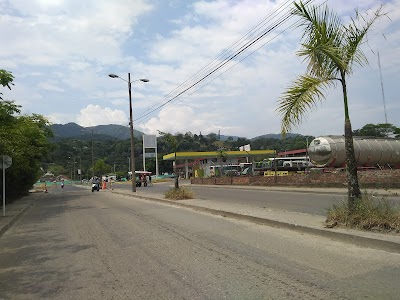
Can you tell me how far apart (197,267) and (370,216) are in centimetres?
410

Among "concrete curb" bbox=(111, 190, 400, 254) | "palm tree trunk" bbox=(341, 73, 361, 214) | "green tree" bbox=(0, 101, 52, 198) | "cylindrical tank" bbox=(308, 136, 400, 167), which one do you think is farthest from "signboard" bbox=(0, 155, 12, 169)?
"cylindrical tank" bbox=(308, 136, 400, 167)

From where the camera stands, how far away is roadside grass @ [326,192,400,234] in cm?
811

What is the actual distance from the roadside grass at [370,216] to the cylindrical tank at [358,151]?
20.8 metres

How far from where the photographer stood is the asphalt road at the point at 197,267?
543 cm

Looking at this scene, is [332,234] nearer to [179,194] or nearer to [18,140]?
[179,194]

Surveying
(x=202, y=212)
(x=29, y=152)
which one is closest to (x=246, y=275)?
(x=202, y=212)

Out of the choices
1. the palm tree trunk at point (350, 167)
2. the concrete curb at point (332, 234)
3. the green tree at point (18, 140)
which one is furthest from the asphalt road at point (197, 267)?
the green tree at point (18, 140)

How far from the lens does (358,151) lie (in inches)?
1148

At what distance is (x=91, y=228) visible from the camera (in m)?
12.5

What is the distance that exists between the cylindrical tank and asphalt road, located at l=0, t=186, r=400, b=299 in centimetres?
2012

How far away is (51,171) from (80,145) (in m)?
57.1

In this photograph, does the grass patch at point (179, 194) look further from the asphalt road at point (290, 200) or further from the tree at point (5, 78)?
the tree at point (5, 78)

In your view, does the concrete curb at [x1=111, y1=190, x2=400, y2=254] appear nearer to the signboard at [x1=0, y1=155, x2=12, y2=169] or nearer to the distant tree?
the signboard at [x1=0, y1=155, x2=12, y2=169]

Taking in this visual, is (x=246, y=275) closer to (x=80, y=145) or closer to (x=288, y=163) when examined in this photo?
(x=288, y=163)
